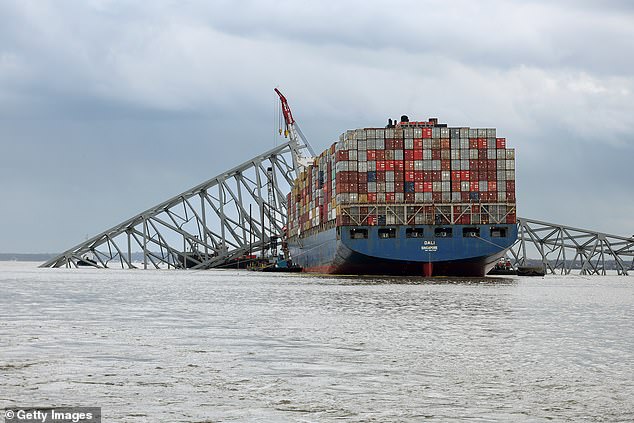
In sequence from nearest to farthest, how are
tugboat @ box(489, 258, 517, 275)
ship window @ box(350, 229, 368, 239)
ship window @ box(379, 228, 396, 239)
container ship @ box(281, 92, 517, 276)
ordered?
container ship @ box(281, 92, 517, 276)
ship window @ box(379, 228, 396, 239)
ship window @ box(350, 229, 368, 239)
tugboat @ box(489, 258, 517, 275)

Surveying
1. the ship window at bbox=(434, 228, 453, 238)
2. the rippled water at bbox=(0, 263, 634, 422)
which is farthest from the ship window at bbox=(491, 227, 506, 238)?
the rippled water at bbox=(0, 263, 634, 422)

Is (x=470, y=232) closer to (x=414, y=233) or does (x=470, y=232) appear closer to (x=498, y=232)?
(x=498, y=232)

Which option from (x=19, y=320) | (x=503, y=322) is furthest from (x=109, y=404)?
(x=503, y=322)

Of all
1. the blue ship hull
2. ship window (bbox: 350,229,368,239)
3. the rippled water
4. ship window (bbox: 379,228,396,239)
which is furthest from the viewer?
Result: ship window (bbox: 350,229,368,239)

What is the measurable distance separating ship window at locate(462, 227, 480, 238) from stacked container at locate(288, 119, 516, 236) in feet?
3.49

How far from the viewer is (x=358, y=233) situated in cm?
9612

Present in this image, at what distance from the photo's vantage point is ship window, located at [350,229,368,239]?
3765 inches

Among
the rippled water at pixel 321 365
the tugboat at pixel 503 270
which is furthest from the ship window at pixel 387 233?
the rippled water at pixel 321 365

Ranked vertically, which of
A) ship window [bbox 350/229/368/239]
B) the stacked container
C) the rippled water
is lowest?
the rippled water

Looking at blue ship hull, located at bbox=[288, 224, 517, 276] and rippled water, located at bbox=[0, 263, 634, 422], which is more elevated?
blue ship hull, located at bbox=[288, 224, 517, 276]

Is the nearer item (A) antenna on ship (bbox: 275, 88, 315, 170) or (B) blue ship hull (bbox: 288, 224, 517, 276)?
(B) blue ship hull (bbox: 288, 224, 517, 276)

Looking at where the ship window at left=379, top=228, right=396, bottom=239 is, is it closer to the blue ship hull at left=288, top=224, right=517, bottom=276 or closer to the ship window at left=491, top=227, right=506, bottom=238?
the blue ship hull at left=288, top=224, right=517, bottom=276

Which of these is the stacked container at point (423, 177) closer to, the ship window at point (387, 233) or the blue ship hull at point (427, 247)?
the ship window at point (387, 233)

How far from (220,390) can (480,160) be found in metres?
83.8
